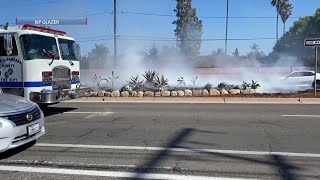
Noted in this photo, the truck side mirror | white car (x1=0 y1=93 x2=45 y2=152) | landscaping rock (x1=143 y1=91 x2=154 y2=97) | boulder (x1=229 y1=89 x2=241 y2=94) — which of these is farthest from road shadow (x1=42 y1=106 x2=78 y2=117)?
boulder (x1=229 y1=89 x2=241 y2=94)

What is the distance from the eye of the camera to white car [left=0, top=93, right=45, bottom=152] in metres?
6.48

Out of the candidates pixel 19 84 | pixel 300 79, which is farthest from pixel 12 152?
pixel 300 79

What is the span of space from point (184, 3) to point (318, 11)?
80.7 ft

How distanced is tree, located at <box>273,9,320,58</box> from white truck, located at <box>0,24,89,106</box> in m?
63.7

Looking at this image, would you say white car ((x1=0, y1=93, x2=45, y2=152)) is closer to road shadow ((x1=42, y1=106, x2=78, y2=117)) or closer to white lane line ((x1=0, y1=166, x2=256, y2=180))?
white lane line ((x1=0, y1=166, x2=256, y2=180))

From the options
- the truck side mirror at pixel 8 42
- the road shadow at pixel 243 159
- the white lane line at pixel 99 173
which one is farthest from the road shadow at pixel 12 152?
the truck side mirror at pixel 8 42

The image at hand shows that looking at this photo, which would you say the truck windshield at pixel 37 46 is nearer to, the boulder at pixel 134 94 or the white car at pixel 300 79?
the boulder at pixel 134 94

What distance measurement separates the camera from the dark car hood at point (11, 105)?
262 inches

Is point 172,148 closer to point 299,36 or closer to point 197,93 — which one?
point 197,93

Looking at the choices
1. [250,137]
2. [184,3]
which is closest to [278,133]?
[250,137]

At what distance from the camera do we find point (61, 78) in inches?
492

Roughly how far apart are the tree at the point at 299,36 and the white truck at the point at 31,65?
209 ft

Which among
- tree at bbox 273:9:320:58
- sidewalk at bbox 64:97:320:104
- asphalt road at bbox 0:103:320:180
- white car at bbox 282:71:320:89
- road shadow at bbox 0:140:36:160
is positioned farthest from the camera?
tree at bbox 273:9:320:58

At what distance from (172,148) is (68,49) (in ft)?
22.2
